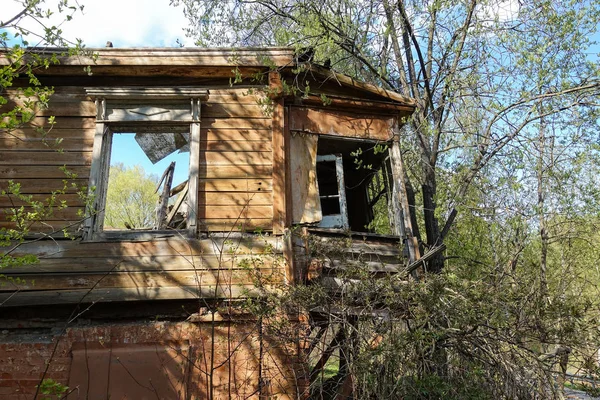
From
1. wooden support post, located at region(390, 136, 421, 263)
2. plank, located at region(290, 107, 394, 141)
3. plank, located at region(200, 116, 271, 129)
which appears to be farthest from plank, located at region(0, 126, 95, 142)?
wooden support post, located at region(390, 136, 421, 263)

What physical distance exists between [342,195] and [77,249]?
3.72 meters

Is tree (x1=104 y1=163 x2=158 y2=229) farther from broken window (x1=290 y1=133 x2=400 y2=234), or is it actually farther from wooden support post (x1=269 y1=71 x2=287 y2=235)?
wooden support post (x1=269 y1=71 x2=287 y2=235)

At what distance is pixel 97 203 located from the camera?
627cm

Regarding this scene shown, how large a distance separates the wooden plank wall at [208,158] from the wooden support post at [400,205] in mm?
1950

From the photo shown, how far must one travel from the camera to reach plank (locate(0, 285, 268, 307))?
5863mm

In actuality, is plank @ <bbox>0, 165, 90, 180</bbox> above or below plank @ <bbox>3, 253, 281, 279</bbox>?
above

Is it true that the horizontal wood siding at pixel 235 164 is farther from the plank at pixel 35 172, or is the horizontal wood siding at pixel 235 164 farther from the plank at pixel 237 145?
the plank at pixel 35 172

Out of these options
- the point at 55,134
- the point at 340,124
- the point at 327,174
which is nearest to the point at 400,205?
the point at 340,124

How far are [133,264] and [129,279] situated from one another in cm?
19

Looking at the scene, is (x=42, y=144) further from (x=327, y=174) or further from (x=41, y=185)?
(x=327, y=174)

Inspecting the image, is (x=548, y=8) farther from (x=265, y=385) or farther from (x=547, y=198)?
(x=265, y=385)

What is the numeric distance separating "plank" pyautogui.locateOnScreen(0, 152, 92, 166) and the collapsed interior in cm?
339

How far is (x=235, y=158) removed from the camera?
6.66m

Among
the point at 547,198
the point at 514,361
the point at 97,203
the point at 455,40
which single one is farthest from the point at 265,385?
the point at 547,198
